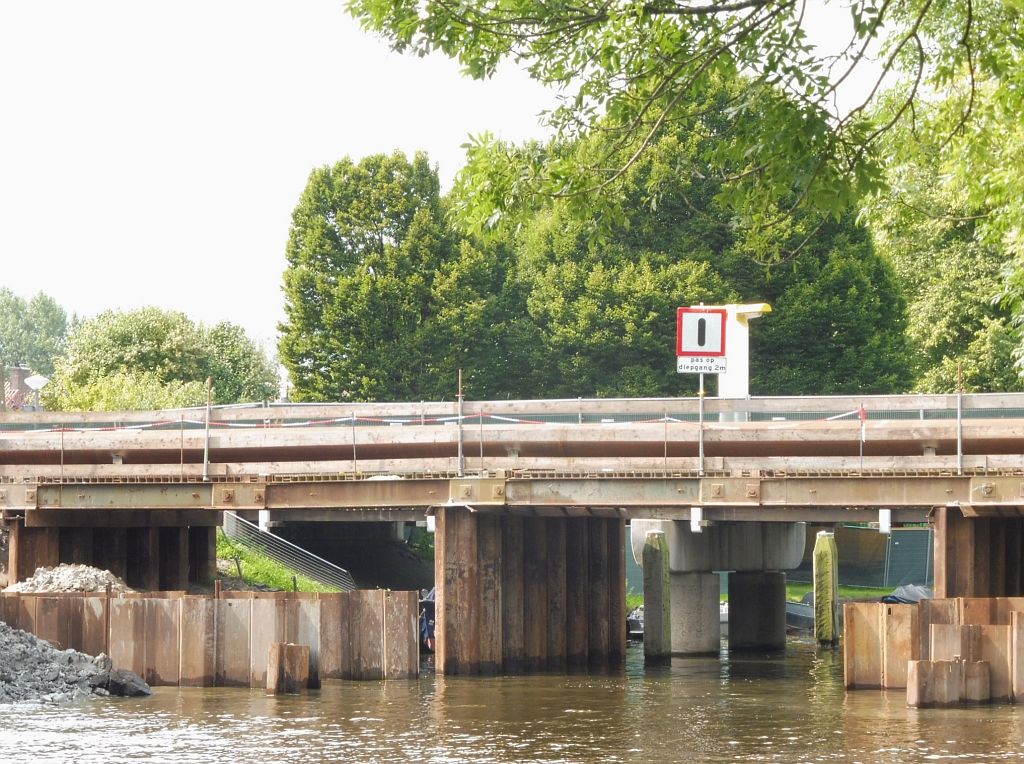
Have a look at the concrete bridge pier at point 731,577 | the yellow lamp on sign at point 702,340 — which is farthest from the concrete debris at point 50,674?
the concrete bridge pier at point 731,577

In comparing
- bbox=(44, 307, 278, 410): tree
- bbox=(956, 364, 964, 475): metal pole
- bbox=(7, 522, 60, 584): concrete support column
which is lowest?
bbox=(7, 522, 60, 584): concrete support column

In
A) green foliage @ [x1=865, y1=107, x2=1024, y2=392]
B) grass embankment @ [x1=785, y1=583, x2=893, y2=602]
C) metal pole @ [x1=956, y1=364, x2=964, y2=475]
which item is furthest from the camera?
green foliage @ [x1=865, y1=107, x2=1024, y2=392]

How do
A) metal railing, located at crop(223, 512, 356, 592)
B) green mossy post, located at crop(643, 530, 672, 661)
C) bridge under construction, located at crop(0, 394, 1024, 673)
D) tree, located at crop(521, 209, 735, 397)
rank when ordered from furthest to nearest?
tree, located at crop(521, 209, 735, 397) < metal railing, located at crop(223, 512, 356, 592) < green mossy post, located at crop(643, 530, 672, 661) < bridge under construction, located at crop(0, 394, 1024, 673)

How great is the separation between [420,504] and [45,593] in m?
7.43

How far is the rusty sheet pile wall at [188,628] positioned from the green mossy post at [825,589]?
18843mm

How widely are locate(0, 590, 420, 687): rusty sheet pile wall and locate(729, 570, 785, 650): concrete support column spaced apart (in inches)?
665

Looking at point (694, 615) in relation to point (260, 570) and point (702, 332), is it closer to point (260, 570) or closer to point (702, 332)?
point (702, 332)

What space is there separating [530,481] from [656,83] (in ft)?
55.8

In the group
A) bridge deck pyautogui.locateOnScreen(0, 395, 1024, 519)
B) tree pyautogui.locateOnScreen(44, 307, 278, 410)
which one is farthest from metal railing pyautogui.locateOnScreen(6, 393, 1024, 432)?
tree pyautogui.locateOnScreen(44, 307, 278, 410)

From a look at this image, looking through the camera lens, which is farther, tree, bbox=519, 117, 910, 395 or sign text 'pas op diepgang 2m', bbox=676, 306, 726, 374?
tree, bbox=519, 117, 910, 395

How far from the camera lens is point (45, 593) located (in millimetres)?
32344

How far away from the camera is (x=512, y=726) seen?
83.9 ft

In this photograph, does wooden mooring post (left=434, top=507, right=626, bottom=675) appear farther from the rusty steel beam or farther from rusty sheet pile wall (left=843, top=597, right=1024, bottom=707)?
rusty sheet pile wall (left=843, top=597, right=1024, bottom=707)

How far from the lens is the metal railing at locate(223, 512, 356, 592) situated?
171 feet
